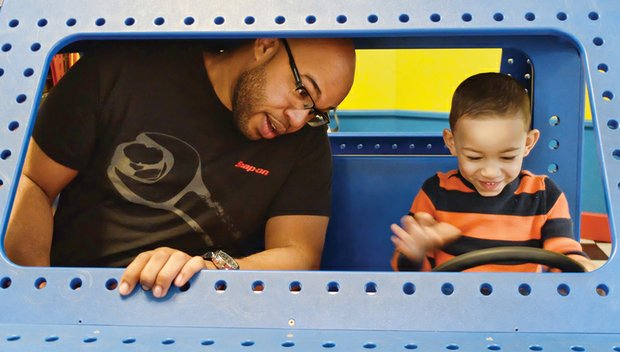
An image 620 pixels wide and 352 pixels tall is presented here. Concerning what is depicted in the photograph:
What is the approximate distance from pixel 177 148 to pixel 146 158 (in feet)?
0.22

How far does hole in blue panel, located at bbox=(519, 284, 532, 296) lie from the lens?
71 centimetres

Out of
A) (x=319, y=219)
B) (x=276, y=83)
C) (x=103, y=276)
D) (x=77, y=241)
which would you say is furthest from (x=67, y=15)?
(x=319, y=219)

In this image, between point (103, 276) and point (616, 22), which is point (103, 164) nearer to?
point (103, 276)

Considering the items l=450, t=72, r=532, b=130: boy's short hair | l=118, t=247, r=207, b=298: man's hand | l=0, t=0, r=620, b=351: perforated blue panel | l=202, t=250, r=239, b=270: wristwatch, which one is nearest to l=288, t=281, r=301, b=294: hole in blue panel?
l=0, t=0, r=620, b=351: perforated blue panel

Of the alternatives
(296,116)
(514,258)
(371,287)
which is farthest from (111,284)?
(296,116)

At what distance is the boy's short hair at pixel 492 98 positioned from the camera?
1.31 metres

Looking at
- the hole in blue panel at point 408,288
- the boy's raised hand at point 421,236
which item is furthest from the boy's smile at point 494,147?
the hole in blue panel at point 408,288

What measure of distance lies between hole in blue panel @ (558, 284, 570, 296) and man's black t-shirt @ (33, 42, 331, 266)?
0.81m

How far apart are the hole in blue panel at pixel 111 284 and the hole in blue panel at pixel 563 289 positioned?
520 millimetres

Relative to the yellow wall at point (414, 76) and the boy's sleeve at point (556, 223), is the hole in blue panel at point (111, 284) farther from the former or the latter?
the yellow wall at point (414, 76)

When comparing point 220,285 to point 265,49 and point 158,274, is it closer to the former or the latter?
point 158,274

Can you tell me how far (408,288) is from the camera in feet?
2.37

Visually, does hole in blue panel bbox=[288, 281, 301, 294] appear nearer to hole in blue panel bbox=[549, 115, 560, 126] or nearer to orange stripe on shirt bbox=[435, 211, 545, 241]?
orange stripe on shirt bbox=[435, 211, 545, 241]

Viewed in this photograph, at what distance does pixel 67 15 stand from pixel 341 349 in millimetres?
593
